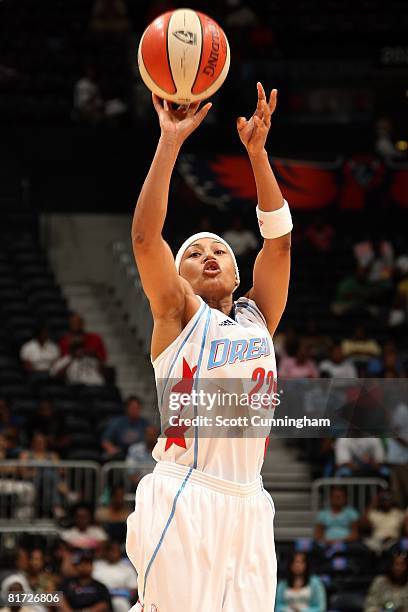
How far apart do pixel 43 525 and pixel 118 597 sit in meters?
2.10

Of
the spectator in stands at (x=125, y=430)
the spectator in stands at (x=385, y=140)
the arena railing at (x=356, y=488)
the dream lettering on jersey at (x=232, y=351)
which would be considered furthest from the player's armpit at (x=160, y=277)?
the spectator in stands at (x=385, y=140)

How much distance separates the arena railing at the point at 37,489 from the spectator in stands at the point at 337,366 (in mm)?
3535

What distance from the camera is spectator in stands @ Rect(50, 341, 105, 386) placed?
51.6 feet

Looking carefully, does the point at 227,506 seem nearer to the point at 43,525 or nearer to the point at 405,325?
the point at 43,525

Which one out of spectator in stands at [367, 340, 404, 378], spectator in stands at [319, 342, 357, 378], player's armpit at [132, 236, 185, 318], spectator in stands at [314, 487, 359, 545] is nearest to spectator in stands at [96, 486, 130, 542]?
spectator in stands at [314, 487, 359, 545]

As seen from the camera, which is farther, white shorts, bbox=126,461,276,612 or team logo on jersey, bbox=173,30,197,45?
team logo on jersey, bbox=173,30,197,45

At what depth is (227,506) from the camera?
5852 mm

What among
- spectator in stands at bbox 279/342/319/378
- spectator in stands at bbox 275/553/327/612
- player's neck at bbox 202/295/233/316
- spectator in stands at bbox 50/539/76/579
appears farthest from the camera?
spectator in stands at bbox 279/342/319/378

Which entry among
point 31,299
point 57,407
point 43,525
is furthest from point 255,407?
point 31,299

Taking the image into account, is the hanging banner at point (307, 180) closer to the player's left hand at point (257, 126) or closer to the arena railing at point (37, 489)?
the arena railing at point (37, 489)

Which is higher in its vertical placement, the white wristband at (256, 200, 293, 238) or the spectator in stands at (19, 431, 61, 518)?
the white wristband at (256, 200, 293, 238)

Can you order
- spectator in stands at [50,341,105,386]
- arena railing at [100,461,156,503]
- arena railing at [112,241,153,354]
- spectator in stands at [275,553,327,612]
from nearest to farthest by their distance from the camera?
spectator in stands at [275,553,327,612] → arena railing at [100,461,156,503] → spectator in stands at [50,341,105,386] → arena railing at [112,241,153,354]

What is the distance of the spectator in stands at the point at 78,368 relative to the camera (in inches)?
619

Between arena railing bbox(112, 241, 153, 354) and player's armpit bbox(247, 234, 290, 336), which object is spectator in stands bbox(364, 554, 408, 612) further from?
player's armpit bbox(247, 234, 290, 336)
